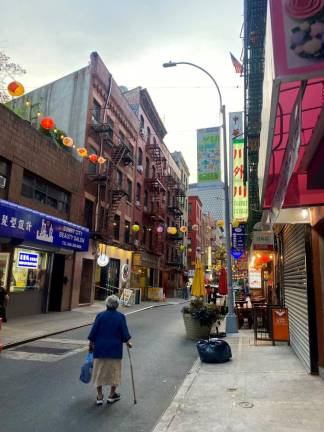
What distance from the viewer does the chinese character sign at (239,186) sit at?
21.6 metres

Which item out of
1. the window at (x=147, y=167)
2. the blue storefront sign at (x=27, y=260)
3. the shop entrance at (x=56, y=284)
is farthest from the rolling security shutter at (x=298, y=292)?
the window at (x=147, y=167)

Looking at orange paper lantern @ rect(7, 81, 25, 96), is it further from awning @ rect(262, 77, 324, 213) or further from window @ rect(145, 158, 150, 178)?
window @ rect(145, 158, 150, 178)

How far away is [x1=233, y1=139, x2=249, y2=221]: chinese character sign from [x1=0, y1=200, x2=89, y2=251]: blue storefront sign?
9122 mm

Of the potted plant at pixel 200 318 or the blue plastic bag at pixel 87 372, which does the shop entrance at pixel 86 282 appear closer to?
the potted plant at pixel 200 318

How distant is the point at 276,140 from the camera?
687 cm

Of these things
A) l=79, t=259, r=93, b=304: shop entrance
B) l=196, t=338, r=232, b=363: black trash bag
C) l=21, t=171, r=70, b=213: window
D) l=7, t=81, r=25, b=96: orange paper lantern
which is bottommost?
l=196, t=338, r=232, b=363: black trash bag

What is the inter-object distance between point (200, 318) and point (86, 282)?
45.7 ft

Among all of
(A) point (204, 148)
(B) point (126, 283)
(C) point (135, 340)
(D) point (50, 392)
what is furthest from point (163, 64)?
(B) point (126, 283)

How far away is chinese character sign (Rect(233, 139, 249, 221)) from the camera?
849 inches

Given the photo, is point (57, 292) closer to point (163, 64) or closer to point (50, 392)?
point (163, 64)

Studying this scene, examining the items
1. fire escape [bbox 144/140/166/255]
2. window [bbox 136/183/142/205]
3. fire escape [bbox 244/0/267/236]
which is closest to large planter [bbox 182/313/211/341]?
fire escape [bbox 244/0/267/236]

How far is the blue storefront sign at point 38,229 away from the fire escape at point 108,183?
4.28 meters

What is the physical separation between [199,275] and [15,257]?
842 centimetres

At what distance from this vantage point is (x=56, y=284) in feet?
70.9
